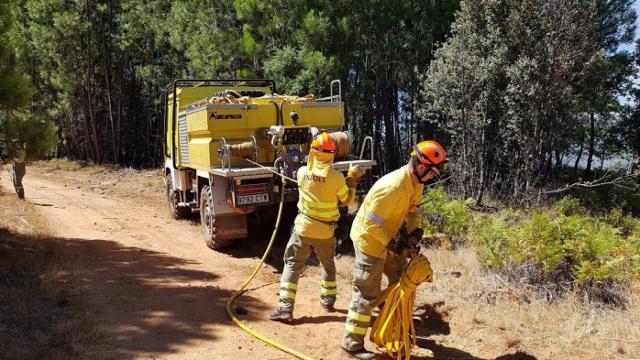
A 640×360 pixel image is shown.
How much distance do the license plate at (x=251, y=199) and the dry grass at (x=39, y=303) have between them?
2251 millimetres

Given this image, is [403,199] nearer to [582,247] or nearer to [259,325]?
[259,325]

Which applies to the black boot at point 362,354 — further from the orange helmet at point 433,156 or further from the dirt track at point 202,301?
the orange helmet at point 433,156

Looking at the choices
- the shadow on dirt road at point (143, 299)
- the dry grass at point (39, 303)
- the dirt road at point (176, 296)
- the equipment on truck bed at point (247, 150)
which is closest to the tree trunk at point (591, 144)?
the equipment on truck bed at point (247, 150)

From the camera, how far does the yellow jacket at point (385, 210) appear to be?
404 cm

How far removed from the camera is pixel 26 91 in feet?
19.9

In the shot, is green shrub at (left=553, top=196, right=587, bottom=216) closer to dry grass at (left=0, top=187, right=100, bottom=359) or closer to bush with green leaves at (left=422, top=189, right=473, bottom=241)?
bush with green leaves at (left=422, top=189, right=473, bottom=241)

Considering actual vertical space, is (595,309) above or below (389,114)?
below

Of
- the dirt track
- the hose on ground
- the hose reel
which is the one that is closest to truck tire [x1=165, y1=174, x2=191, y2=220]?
the dirt track

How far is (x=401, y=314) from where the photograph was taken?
416cm

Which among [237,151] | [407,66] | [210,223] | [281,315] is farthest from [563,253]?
[407,66]

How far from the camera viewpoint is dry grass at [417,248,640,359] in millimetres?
4270

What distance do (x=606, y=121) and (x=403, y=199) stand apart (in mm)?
18126

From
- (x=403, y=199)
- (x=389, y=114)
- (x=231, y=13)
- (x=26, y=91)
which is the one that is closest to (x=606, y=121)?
(x=389, y=114)

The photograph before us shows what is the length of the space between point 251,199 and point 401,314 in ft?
10.8
